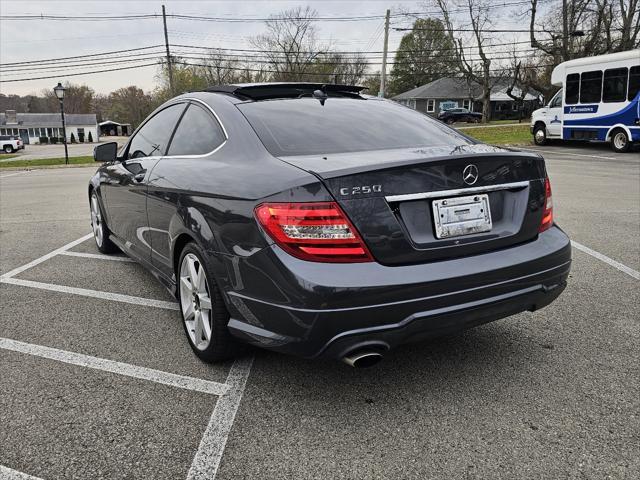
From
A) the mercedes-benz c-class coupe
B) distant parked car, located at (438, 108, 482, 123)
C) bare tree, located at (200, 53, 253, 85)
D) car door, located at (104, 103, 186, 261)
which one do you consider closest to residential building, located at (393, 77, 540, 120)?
distant parked car, located at (438, 108, 482, 123)

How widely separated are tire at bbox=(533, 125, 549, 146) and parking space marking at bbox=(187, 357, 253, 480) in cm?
2198

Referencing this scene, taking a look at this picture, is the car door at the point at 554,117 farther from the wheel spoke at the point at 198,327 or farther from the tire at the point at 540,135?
the wheel spoke at the point at 198,327

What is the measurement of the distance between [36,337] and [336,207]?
2.37 metres

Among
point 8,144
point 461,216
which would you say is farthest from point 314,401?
point 8,144

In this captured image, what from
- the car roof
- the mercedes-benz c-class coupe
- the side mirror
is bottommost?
the mercedes-benz c-class coupe

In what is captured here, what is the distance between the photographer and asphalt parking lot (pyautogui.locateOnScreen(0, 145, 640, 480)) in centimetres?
216

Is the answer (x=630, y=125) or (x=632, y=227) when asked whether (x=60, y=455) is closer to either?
(x=632, y=227)

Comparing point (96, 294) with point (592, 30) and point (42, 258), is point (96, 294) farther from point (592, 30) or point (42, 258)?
point (592, 30)

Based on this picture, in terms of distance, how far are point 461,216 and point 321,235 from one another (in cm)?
68

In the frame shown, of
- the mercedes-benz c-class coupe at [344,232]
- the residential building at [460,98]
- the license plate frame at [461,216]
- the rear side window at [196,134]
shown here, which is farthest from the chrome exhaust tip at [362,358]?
the residential building at [460,98]

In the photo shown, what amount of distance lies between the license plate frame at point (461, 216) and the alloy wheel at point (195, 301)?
124cm

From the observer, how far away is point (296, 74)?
59375mm

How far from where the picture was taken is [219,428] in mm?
2410

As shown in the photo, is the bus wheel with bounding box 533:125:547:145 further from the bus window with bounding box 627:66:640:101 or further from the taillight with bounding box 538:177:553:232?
the taillight with bounding box 538:177:553:232
